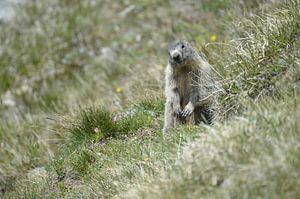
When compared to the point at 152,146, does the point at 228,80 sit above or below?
above

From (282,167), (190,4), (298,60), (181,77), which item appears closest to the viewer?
(282,167)

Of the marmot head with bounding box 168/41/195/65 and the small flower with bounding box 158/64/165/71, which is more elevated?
the marmot head with bounding box 168/41/195/65

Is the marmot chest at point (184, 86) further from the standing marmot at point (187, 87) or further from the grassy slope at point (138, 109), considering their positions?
the grassy slope at point (138, 109)

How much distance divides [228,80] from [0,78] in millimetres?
6785

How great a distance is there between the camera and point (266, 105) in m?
5.70

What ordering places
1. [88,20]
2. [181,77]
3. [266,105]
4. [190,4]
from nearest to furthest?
[266,105]
[181,77]
[190,4]
[88,20]

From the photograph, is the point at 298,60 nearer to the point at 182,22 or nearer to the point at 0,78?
the point at 182,22

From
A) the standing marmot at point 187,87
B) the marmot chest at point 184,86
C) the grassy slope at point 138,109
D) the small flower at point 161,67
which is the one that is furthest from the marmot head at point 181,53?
the small flower at point 161,67

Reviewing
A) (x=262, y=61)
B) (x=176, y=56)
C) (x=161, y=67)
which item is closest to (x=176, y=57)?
(x=176, y=56)

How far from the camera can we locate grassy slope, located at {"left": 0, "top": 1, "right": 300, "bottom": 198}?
16.3ft

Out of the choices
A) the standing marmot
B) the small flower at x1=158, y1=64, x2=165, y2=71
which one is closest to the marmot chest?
the standing marmot

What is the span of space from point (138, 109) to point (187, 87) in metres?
1.05

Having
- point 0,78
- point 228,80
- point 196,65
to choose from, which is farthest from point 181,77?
point 0,78

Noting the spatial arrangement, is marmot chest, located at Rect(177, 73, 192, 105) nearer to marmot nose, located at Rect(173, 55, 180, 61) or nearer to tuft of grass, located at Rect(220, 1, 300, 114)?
marmot nose, located at Rect(173, 55, 180, 61)
